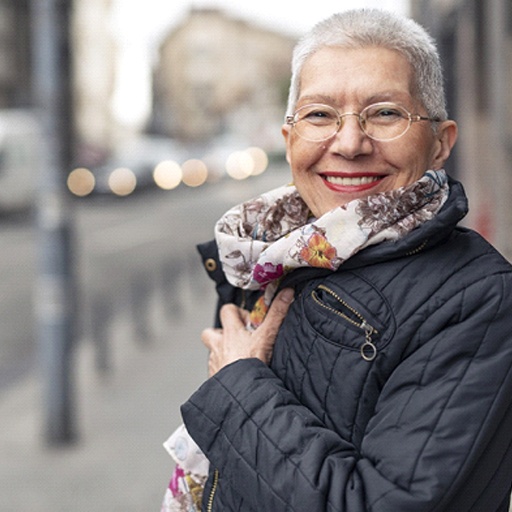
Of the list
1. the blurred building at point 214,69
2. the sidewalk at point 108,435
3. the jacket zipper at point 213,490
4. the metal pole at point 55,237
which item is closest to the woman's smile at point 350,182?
the jacket zipper at point 213,490

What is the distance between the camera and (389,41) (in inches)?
62.0

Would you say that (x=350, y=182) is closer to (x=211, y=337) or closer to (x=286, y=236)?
(x=286, y=236)

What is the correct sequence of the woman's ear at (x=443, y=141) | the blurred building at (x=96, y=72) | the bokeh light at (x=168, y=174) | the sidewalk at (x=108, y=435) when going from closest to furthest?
1. the woman's ear at (x=443, y=141)
2. the sidewalk at (x=108, y=435)
3. the bokeh light at (x=168, y=174)
4. the blurred building at (x=96, y=72)

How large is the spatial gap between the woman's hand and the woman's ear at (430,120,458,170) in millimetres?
353

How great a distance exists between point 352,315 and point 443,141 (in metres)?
0.39

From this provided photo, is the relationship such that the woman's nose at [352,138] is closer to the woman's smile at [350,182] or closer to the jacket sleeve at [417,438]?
the woman's smile at [350,182]

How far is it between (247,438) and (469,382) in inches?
14.7

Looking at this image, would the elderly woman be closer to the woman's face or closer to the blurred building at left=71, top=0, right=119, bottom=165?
the woman's face

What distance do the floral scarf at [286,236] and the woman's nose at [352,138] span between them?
0.08 meters

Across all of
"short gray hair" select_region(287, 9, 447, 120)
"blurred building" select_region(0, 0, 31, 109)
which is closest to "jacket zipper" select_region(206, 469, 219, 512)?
"short gray hair" select_region(287, 9, 447, 120)

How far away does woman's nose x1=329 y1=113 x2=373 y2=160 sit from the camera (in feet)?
5.17

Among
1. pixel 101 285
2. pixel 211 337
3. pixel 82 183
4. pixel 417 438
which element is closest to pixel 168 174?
pixel 82 183

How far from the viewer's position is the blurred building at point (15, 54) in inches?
1598

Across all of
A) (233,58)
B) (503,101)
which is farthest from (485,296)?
(233,58)
